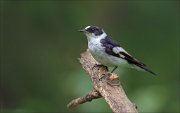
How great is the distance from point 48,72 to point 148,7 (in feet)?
6.68

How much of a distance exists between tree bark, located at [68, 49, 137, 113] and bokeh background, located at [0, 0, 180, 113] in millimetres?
2818

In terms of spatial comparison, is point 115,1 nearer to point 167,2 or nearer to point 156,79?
point 167,2

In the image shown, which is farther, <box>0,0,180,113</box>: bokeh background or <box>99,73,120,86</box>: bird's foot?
<box>0,0,180,113</box>: bokeh background

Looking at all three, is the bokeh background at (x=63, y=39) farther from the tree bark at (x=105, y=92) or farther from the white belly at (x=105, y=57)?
the tree bark at (x=105, y=92)

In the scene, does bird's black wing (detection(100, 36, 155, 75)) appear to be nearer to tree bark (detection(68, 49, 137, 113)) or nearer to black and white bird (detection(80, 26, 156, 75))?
black and white bird (detection(80, 26, 156, 75))

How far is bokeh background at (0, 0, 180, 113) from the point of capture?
11.5 meters

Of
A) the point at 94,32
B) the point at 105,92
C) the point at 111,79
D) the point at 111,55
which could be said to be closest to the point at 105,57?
the point at 111,55

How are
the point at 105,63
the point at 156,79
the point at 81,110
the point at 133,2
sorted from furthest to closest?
the point at 133,2 → the point at 156,79 → the point at 81,110 → the point at 105,63

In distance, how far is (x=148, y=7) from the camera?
12.0 m

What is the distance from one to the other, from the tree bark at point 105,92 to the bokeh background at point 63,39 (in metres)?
2.82

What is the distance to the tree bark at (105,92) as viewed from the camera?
21.8 feet

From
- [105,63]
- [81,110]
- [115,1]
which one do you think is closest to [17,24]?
[115,1]

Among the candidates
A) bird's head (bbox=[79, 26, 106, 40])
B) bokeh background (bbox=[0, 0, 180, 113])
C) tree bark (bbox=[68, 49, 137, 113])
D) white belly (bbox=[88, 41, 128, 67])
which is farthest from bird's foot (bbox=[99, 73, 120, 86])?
bokeh background (bbox=[0, 0, 180, 113])

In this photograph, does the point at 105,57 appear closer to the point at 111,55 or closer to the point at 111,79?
the point at 111,55
